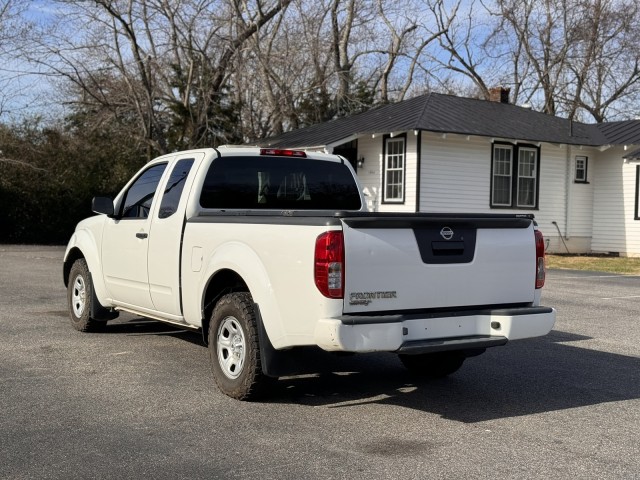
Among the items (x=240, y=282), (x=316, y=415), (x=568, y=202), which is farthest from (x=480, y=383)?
(x=568, y=202)

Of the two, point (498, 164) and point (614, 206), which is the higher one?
point (498, 164)

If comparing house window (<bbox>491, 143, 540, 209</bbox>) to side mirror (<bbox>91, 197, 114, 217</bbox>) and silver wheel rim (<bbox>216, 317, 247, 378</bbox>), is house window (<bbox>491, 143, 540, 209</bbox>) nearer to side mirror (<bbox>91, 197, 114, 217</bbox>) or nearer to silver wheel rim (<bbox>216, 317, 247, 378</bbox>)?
side mirror (<bbox>91, 197, 114, 217</bbox>)

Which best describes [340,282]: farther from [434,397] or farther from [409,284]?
[434,397]

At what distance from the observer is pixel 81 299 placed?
9.00 meters

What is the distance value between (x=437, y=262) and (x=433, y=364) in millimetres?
1715

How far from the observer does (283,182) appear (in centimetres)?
759

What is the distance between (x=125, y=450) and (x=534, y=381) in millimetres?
3823

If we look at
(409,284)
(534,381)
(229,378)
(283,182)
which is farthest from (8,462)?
(534,381)

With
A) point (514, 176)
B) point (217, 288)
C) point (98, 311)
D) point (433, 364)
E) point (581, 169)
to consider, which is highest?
point (581, 169)

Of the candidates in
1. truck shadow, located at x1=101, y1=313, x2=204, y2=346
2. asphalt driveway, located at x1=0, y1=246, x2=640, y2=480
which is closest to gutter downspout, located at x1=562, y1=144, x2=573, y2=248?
asphalt driveway, located at x1=0, y1=246, x2=640, y2=480

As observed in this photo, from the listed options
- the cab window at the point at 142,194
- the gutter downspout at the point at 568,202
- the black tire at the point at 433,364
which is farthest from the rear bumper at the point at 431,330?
the gutter downspout at the point at 568,202

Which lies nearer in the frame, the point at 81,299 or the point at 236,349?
the point at 236,349

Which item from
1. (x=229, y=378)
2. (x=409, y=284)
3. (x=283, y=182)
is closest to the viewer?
(x=409, y=284)

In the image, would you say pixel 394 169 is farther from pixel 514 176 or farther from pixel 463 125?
pixel 514 176
